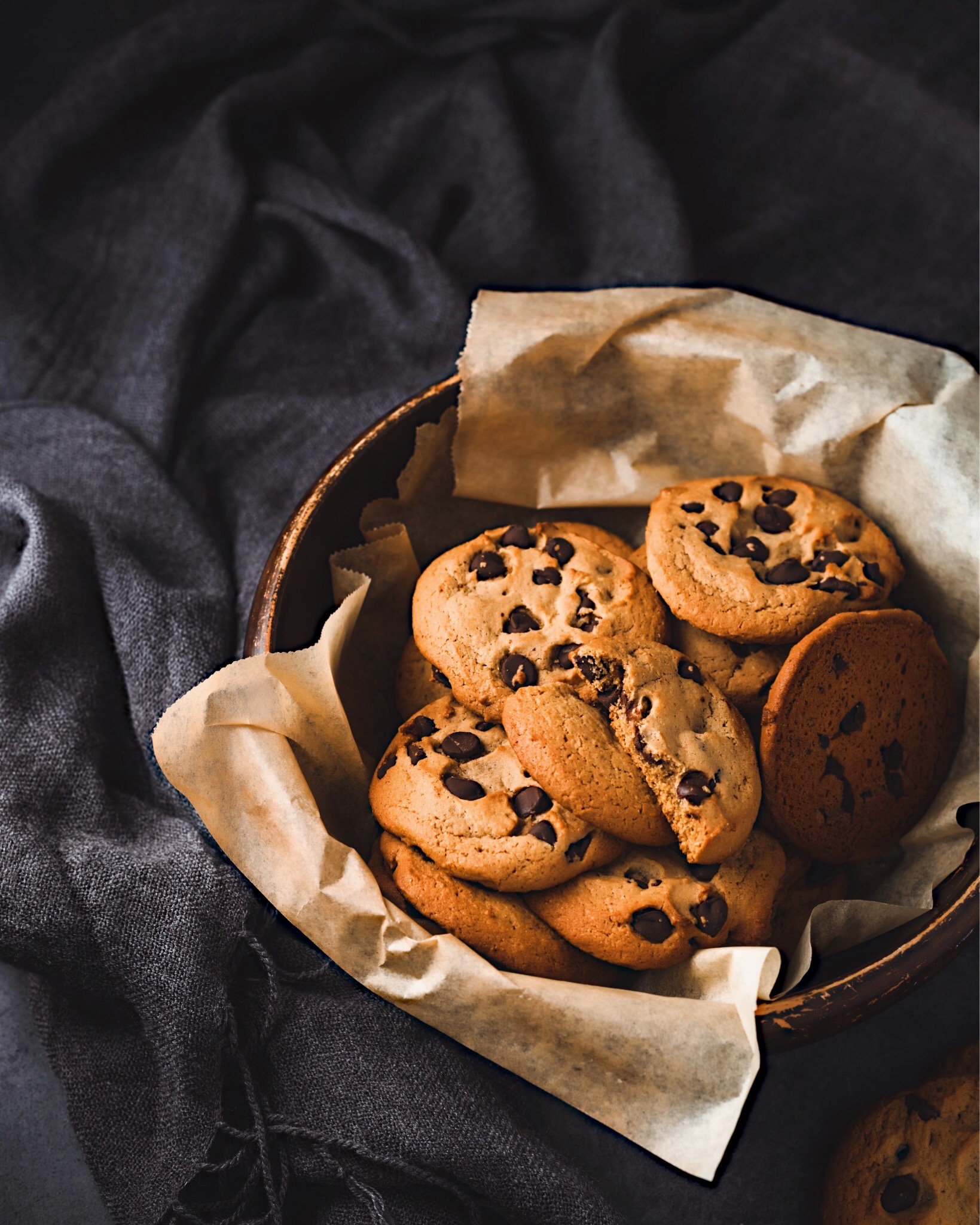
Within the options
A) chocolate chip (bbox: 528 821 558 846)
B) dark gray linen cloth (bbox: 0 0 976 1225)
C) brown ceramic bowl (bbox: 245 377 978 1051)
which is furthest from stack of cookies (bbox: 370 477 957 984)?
dark gray linen cloth (bbox: 0 0 976 1225)

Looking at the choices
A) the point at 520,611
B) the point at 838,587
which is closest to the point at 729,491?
the point at 838,587

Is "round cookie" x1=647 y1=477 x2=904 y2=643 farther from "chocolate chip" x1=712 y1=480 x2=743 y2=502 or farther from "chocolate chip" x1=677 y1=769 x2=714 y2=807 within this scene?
"chocolate chip" x1=677 y1=769 x2=714 y2=807

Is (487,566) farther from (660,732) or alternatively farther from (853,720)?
(853,720)

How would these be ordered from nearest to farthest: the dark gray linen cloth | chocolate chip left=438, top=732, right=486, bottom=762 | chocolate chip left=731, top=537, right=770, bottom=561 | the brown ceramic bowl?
1. the brown ceramic bowl
2. chocolate chip left=438, top=732, right=486, bottom=762
3. chocolate chip left=731, top=537, right=770, bottom=561
4. the dark gray linen cloth

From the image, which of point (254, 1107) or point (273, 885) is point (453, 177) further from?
point (254, 1107)

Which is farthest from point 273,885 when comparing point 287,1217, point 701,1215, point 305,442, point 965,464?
point 965,464

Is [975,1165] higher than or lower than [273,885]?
lower
